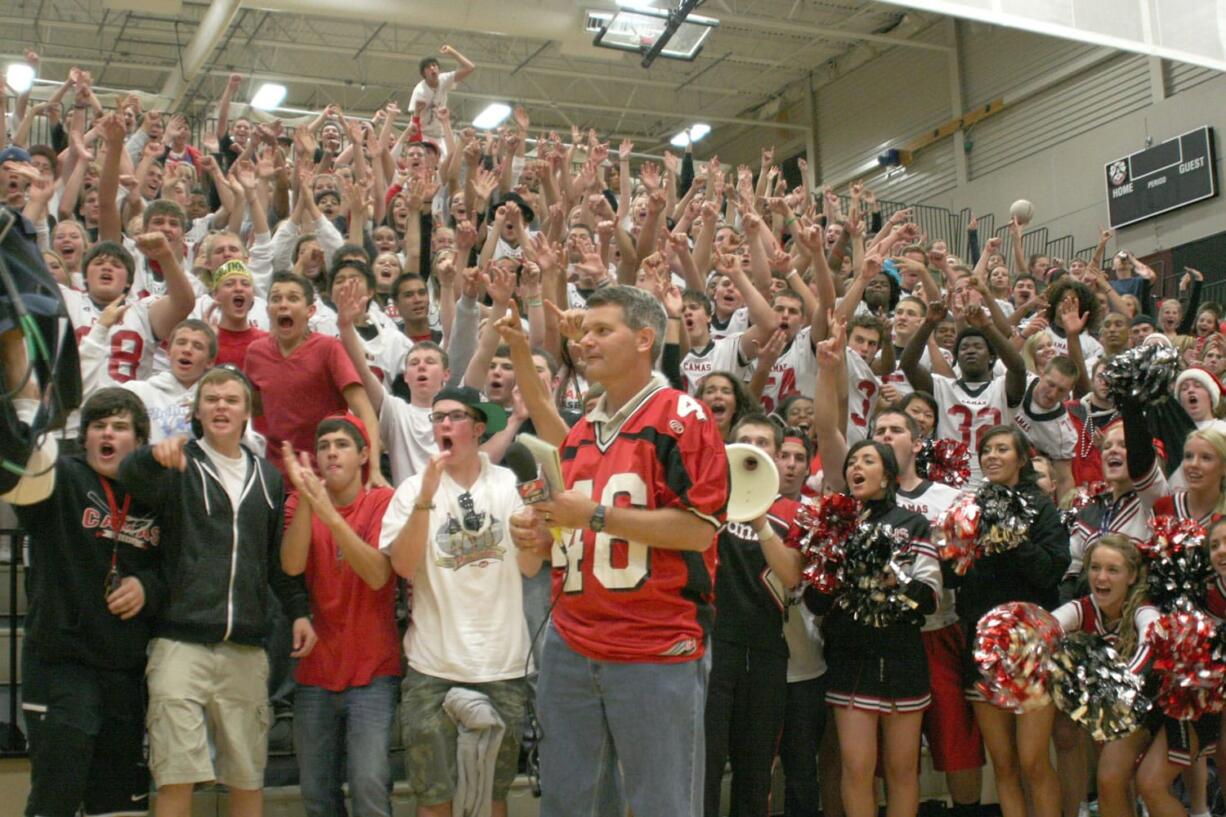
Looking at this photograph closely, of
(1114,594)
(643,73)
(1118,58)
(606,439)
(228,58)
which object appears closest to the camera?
(606,439)

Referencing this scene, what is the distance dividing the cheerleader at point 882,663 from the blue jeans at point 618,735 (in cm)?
170

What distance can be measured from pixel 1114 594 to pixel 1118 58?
1450 centimetres

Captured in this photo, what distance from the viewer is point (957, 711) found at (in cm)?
552

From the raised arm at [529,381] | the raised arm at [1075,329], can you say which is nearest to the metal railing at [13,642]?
the raised arm at [529,381]

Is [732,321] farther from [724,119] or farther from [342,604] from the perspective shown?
[724,119]

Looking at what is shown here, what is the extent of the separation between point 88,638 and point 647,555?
216 cm

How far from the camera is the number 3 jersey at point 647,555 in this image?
349 cm

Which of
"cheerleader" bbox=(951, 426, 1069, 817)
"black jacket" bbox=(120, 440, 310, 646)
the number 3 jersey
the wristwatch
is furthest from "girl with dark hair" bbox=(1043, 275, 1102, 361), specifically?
the wristwatch

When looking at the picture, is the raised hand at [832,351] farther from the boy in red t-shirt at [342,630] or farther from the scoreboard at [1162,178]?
the scoreboard at [1162,178]

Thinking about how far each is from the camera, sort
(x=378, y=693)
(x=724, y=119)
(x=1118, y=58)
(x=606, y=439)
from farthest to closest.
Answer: (x=724, y=119) < (x=1118, y=58) < (x=378, y=693) < (x=606, y=439)

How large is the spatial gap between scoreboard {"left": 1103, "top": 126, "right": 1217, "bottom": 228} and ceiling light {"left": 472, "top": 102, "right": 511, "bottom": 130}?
10.0 m

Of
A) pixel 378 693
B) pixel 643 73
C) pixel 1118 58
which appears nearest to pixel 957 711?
pixel 378 693

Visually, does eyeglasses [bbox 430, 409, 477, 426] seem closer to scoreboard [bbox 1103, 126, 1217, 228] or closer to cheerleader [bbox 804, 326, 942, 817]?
cheerleader [bbox 804, 326, 942, 817]

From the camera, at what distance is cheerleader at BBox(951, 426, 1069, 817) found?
5.29m
